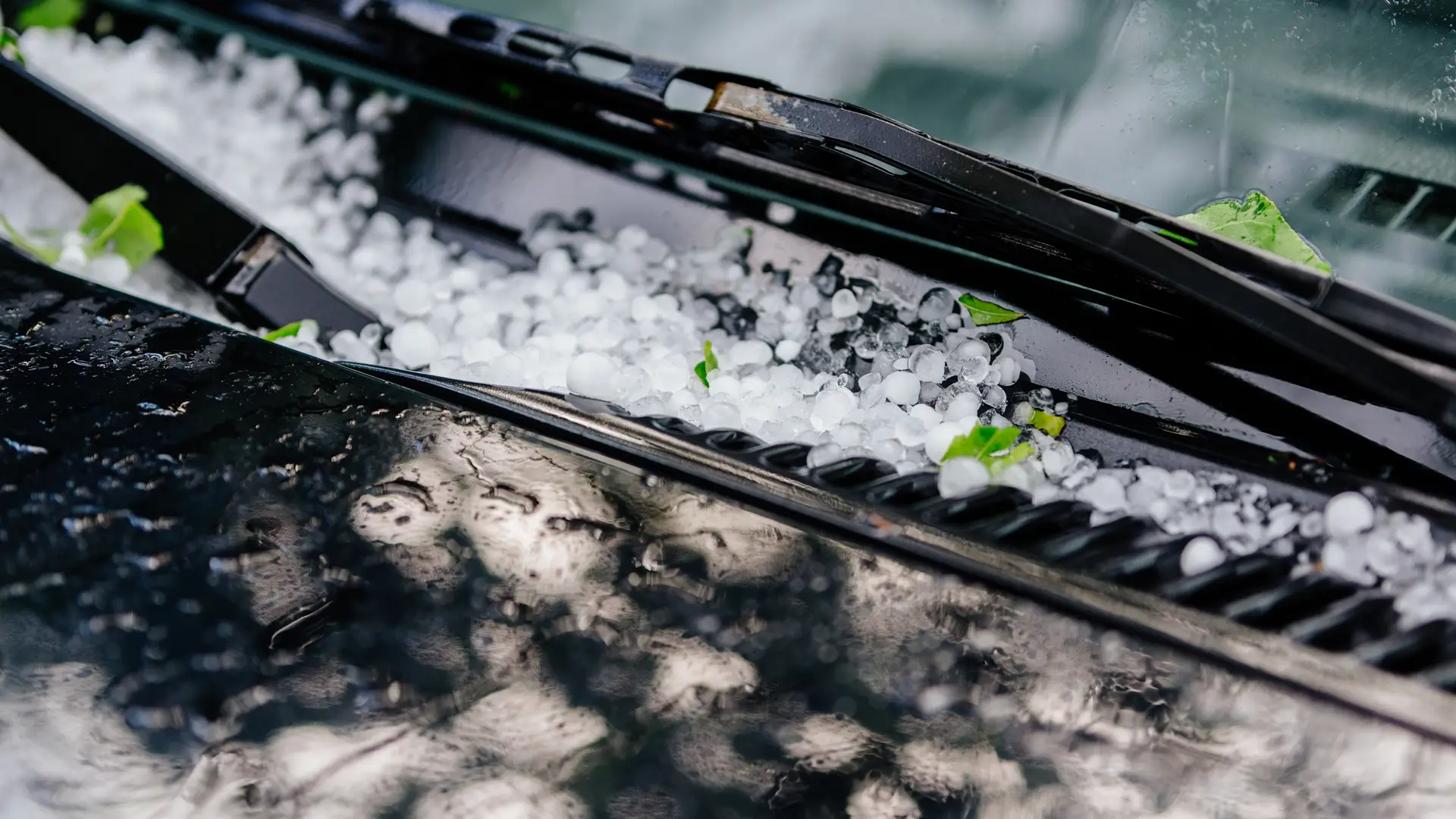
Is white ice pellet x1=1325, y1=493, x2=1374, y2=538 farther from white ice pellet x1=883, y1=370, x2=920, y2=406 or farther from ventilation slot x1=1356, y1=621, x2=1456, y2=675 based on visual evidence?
white ice pellet x1=883, y1=370, x2=920, y2=406

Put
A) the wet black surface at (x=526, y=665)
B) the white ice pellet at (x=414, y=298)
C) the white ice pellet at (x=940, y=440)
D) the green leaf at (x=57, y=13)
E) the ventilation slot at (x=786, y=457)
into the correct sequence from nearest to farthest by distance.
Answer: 1. the wet black surface at (x=526, y=665)
2. the ventilation slot at (x=786, y=457)
3. the white ice pellet at (x=940, y=440)
4. the white ice pellet at (x=414, y=298)
5. the green leaf at (x=57, y=13)

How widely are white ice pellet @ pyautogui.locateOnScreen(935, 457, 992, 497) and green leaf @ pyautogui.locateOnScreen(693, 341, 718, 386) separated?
35 centimetres

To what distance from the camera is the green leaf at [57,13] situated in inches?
62.6

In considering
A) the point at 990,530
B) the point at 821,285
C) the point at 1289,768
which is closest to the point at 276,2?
the point at 821,285

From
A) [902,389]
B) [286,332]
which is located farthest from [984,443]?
[286,332]

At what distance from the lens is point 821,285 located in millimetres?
1129

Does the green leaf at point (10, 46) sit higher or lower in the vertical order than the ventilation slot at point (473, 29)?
lower

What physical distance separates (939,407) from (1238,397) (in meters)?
0.30

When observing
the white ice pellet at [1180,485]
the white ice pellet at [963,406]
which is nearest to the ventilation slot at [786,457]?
the white ice pellet at [963,406]

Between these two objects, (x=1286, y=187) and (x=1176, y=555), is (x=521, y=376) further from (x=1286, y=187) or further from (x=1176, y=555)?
(x=1286, y=187)

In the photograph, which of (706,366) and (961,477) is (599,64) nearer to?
(706,366)

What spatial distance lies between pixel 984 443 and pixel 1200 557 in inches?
9.0

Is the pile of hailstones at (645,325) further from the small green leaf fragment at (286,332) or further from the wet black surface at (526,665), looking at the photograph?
the wet black surface at (526,665)

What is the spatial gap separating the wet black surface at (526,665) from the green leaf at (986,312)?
17.0 inches
